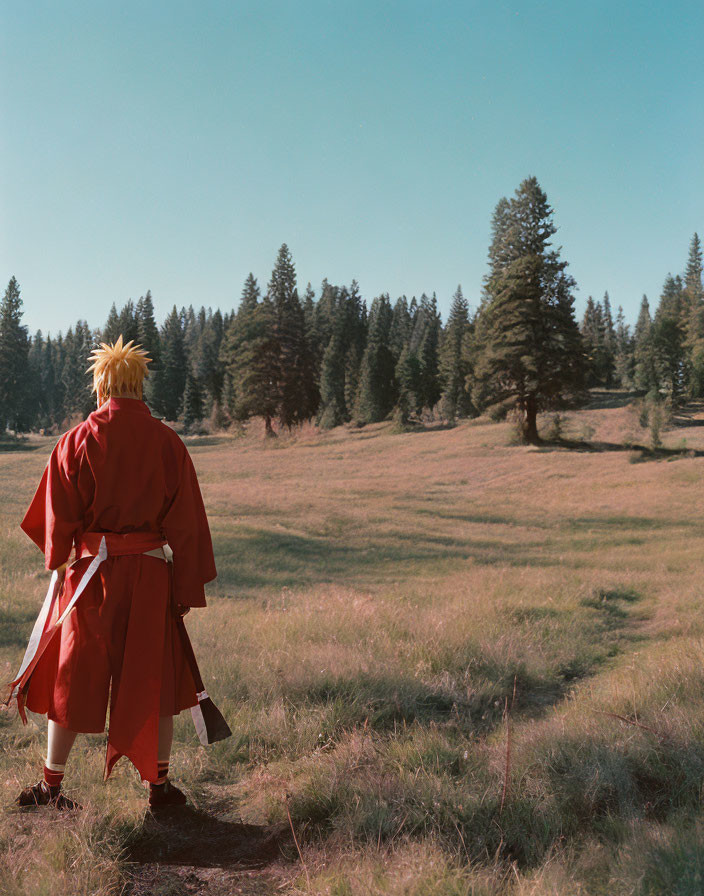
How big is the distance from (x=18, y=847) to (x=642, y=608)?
7.54 meters

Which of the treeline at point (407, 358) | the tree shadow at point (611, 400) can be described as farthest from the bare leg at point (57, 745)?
the tree shadow at point (611, 400)

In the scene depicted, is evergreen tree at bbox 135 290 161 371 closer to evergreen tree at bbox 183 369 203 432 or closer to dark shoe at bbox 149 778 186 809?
evergreen tree at bbox 183 369 203 432

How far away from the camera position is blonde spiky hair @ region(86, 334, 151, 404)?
137 inches

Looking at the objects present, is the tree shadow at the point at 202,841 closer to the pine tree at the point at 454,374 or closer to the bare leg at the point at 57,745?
the bare leg at the point at 57,745

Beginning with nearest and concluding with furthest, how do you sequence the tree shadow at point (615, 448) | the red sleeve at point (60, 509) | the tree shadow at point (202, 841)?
1. the tree shadow at point (202, 841)
2. the red sleeve at point (60, 509)
3. the tree shadow at point (615, 448)

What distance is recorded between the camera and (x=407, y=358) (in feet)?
215

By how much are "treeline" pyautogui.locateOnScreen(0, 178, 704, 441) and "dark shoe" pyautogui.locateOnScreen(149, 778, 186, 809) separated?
97.9 feet

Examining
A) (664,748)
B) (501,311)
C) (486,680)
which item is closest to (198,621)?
(486,680)

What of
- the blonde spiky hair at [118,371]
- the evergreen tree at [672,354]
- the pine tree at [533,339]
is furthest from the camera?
the evergreen tree at [672,354]

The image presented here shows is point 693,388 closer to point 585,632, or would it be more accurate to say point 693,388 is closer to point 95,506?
point 585,632

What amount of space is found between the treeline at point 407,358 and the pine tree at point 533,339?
0.07 meters

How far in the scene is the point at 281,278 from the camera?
58062 millimetres

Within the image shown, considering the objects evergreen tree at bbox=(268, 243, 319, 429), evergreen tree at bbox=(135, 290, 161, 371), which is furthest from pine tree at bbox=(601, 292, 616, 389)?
evergreen tree at bbox=(135, 290, 161, 371)

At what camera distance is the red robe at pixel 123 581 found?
3.13 m
